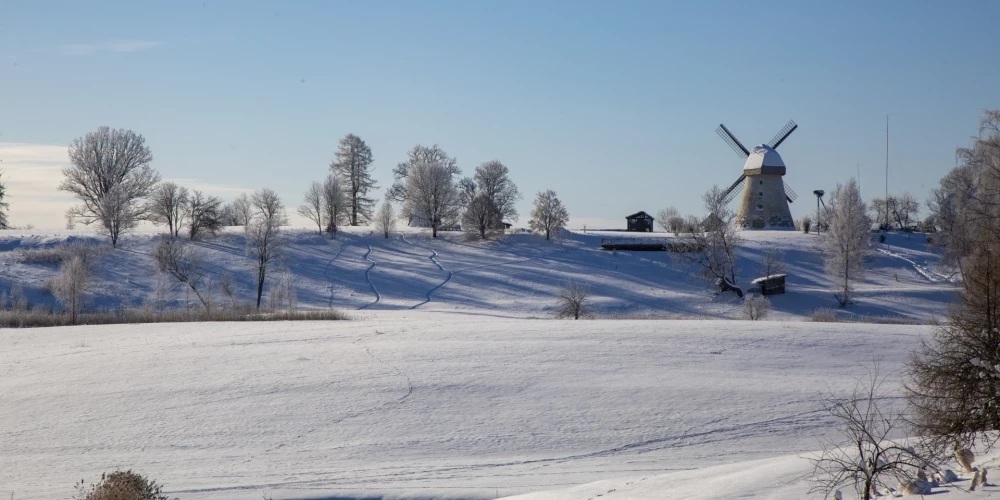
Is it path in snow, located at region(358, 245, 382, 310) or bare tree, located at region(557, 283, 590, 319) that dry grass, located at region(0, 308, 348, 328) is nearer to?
path in snow, located at region(358, 245, 382, 310)

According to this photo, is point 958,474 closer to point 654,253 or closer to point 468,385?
point 468,385

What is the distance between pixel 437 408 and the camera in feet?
67.3

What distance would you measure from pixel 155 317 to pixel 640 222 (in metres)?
61.2

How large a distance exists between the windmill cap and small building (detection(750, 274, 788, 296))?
29110mm

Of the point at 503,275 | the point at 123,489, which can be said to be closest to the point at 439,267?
the point at 503,275

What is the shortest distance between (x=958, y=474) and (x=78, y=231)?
261 feet

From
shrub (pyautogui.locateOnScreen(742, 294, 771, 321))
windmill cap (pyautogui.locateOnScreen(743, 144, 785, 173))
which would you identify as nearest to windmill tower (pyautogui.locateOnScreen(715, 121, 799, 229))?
windmill cap (pyautogui.locateOnScreen(743, 144, 785, 173))

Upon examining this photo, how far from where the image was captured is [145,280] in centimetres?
5866

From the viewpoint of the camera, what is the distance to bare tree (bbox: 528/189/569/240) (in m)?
77.8

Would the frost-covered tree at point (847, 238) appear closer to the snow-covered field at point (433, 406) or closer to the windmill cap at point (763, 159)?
the windmill cap at point (763, 159)

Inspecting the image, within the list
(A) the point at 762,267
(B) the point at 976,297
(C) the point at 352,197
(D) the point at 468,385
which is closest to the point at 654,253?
(A) the point at 762,267

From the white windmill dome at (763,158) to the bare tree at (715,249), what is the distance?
23694mm

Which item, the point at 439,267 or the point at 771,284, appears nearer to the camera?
the point at 771,284

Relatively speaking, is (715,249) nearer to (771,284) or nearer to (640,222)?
(771,284)
